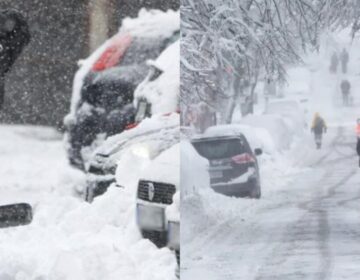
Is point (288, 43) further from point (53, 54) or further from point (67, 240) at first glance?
point (67, 240)

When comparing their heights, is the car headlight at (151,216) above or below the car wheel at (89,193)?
below

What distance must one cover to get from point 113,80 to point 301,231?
830 mm

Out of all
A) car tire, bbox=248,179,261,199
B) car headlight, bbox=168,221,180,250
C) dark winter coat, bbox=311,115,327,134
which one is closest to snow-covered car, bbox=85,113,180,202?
car headlight, bbox=168,221,180,250

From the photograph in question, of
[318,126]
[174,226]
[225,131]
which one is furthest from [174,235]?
[318,126]

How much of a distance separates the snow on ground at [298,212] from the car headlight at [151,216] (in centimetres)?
8

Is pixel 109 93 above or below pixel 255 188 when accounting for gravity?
above

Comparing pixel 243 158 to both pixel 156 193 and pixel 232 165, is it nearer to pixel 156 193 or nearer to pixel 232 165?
pixel 232 165

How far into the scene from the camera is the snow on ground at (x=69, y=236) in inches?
69.0

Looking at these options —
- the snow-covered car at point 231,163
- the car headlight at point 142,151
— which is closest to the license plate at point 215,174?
the snow-covered car at point 231,163

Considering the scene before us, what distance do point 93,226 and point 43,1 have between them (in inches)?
30.1

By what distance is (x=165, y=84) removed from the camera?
1.75 meters

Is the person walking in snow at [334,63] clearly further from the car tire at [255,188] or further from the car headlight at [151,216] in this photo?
the car headlight at [151,216]

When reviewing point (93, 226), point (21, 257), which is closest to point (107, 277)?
point (93, 226)

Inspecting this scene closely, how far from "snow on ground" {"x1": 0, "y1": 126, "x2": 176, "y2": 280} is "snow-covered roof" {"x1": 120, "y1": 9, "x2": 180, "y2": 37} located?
17.4 inches
